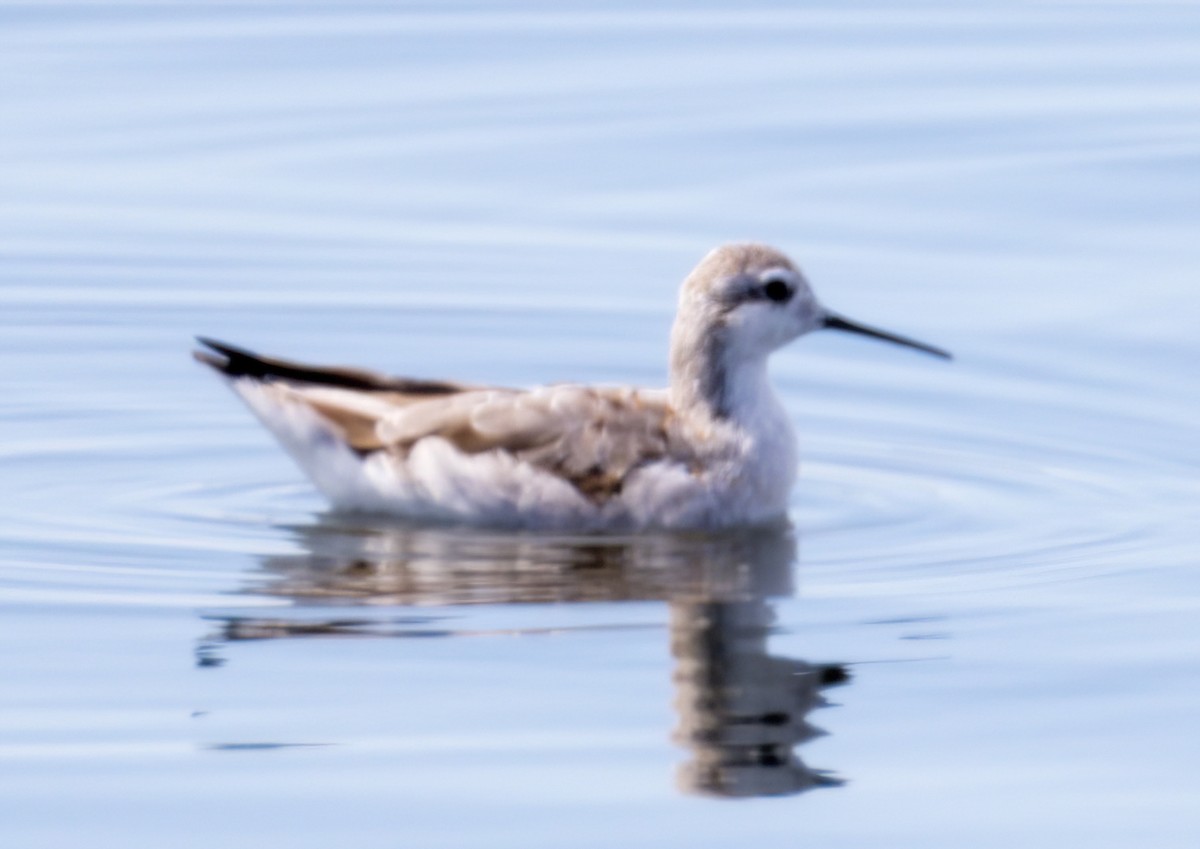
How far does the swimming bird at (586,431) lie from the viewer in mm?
13234

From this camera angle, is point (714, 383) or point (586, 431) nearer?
point (586, 431)

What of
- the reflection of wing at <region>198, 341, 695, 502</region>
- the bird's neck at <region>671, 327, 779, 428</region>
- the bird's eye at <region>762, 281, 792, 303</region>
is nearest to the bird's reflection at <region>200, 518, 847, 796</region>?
the reflection of wing at <region>198, 341, 695, 502</region>

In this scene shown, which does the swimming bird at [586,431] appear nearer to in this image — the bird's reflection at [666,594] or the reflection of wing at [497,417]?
the reflection of wing at [497,417]

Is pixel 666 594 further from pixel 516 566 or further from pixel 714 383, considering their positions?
pixel 714 383

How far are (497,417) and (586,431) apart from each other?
1.38 feet

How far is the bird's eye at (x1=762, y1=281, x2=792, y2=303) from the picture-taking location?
13711mm

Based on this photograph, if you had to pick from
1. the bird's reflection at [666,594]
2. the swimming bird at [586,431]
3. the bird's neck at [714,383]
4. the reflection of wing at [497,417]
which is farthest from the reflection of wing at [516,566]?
the bird's neck at [714,383]

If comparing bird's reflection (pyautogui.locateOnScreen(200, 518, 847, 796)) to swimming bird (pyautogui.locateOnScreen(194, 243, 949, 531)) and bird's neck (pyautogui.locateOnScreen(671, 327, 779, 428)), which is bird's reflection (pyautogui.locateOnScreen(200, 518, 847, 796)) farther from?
bird's neck (pyautogui.locateOnScreen(671, 327, 779, 428))

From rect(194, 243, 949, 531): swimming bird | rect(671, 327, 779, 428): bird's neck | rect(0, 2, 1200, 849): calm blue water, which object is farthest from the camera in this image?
rect(671, 327, 779, 428): bird's neck

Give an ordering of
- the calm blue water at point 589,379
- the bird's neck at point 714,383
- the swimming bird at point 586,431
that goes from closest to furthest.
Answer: the calm blue water at point 589,379 < the swimming bird at point 586,431 < the bird's neck at point 714,383

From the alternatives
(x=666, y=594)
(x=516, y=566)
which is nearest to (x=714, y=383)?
(x=516, y=566)

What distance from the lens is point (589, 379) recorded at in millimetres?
15773

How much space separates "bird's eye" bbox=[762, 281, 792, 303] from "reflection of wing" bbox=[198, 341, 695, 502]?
706mm

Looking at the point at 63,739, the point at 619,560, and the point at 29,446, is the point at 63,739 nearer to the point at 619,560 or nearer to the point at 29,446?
the point at 619,560
